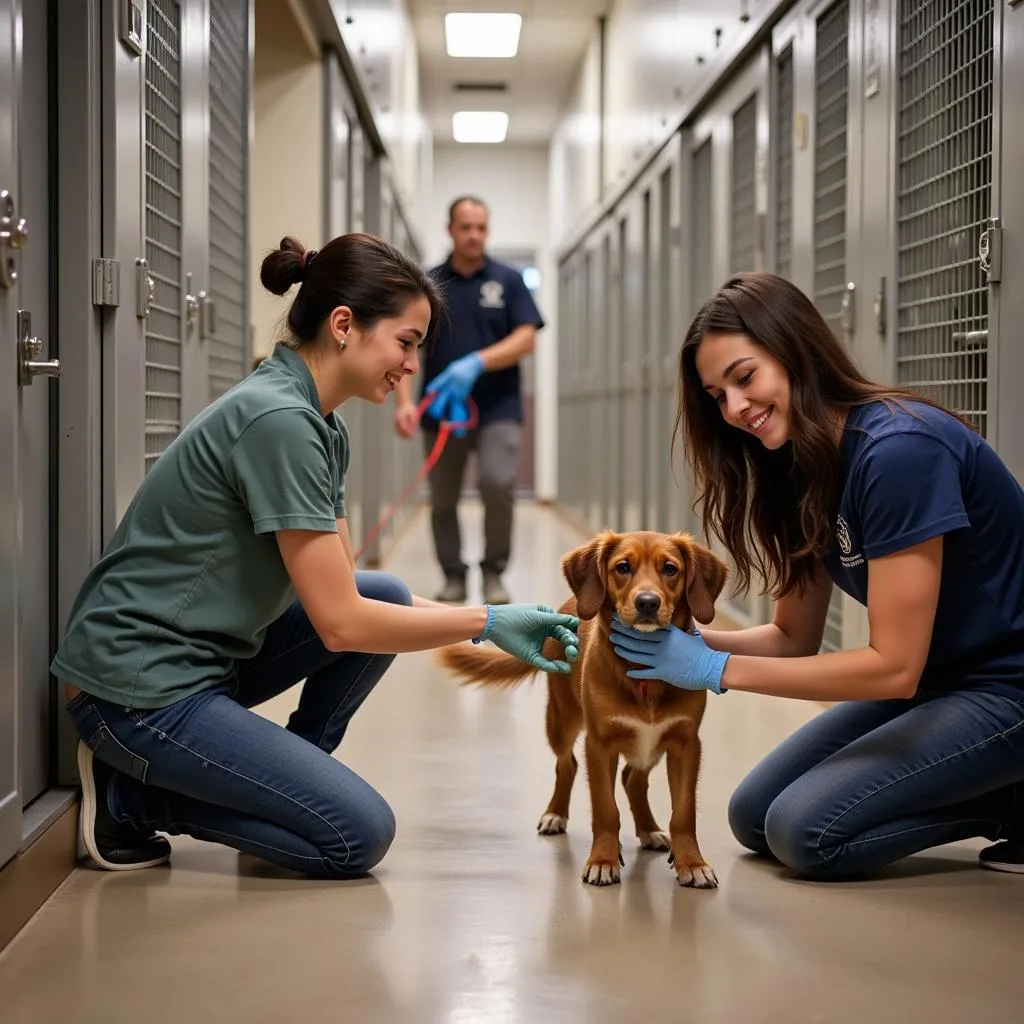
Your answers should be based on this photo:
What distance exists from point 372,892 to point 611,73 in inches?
322

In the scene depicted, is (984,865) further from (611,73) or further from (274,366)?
(611,73)

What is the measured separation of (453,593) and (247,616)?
3.73 meters

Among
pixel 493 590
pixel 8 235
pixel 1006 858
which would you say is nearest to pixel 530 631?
pixel 1006 858

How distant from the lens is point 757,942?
1910 millimetres

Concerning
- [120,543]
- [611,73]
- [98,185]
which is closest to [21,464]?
[120,543]

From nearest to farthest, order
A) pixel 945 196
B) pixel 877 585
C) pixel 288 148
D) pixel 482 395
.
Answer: pixel 877 585 → pixel 945 196 → pixel 288 148 → pixel 482 395

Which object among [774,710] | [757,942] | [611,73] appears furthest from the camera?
[611,73]

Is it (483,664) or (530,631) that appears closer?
(530,631)

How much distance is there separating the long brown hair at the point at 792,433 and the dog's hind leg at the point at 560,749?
0.40m

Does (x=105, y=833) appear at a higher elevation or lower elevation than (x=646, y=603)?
lower

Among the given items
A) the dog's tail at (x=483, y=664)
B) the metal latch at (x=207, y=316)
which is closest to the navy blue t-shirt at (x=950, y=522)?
the dog's tail at (x=483, y=664)

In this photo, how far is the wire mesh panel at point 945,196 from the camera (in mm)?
2814

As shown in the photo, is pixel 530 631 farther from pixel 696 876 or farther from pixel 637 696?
pixel 696 876

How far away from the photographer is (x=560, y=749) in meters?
2.52
